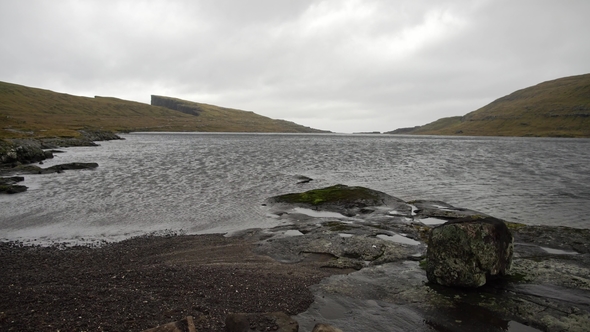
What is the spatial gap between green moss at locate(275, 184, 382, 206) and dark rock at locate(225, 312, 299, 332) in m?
19.4

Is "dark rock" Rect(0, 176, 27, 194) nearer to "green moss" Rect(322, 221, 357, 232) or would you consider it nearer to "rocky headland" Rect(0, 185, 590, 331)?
"rocky headland" Rect(0, 185, 590, 331)

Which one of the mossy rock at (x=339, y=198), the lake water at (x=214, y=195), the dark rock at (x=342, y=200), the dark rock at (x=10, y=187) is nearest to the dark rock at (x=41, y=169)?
the lake water at (x=214, y=195)

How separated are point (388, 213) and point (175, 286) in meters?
17.6

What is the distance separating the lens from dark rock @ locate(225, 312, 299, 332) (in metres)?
9.88

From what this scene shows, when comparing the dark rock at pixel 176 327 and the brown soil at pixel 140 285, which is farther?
the brown soil at pixel 140 285

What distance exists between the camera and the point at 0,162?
52656mm

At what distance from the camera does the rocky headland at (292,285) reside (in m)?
11.0

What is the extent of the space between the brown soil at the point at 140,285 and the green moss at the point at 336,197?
11.4 m

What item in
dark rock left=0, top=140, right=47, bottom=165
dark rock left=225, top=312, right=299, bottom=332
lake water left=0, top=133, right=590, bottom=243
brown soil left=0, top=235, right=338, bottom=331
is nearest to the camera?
dark rock left=225, top=312, right=299, bottom=332

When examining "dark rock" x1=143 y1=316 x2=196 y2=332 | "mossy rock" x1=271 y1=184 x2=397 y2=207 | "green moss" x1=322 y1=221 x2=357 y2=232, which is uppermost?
"dark rock" x1=143 y1=316 x2=196 y2=332

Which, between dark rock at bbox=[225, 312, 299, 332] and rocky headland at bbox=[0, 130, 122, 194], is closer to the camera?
dark rock at bbox=[225, 312, 299, 332]

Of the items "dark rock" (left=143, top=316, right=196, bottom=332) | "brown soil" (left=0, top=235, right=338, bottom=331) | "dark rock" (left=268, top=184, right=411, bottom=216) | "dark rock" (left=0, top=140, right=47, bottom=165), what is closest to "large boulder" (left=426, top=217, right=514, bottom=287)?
"brown soil" (left=0, top=235, right=338, bottom=331)

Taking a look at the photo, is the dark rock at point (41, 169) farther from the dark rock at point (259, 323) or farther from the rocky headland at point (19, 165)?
the dark rock at point (259, 323)

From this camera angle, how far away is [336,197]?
30.5 metres
